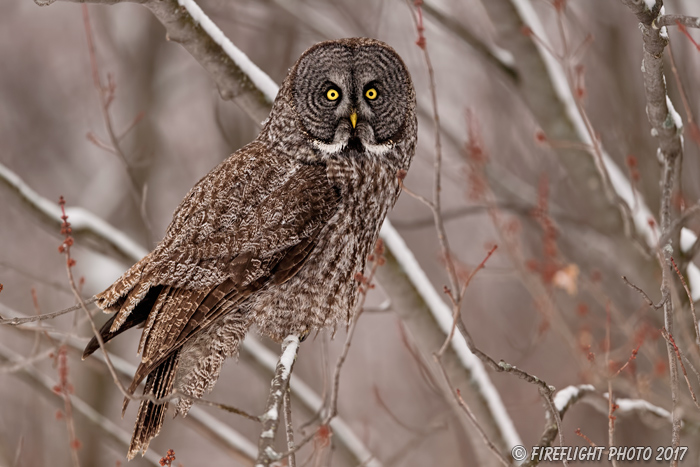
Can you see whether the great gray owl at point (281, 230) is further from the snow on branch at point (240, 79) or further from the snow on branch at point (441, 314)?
the snow on branch at point (441, 314)

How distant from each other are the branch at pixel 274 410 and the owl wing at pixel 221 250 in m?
0.44

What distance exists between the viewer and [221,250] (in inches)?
130

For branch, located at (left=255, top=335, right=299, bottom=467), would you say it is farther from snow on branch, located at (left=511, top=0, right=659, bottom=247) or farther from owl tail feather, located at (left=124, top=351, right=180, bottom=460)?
snow on branch, located at (left=511, top=0, right=659, bottom=247)

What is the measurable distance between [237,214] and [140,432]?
108 centimetres

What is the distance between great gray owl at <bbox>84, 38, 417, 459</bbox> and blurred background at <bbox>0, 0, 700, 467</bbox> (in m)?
0.64

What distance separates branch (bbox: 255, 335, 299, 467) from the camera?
7.04ft

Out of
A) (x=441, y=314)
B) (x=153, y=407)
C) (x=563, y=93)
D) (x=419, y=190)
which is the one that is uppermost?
(x=419, y=190)

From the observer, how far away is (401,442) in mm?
13750

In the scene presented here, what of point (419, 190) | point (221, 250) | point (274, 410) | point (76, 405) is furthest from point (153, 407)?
point (419, 190)

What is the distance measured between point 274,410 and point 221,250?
110cm

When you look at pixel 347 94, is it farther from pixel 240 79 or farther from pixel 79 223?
pixel 79 223

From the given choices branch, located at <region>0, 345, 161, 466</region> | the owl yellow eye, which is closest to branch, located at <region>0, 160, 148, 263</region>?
branch, located at <region>0, 345, 161, 466</region>

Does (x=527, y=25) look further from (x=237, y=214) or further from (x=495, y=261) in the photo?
(x=495, y=261)

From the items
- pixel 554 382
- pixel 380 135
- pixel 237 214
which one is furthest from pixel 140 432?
pixel 554 382
